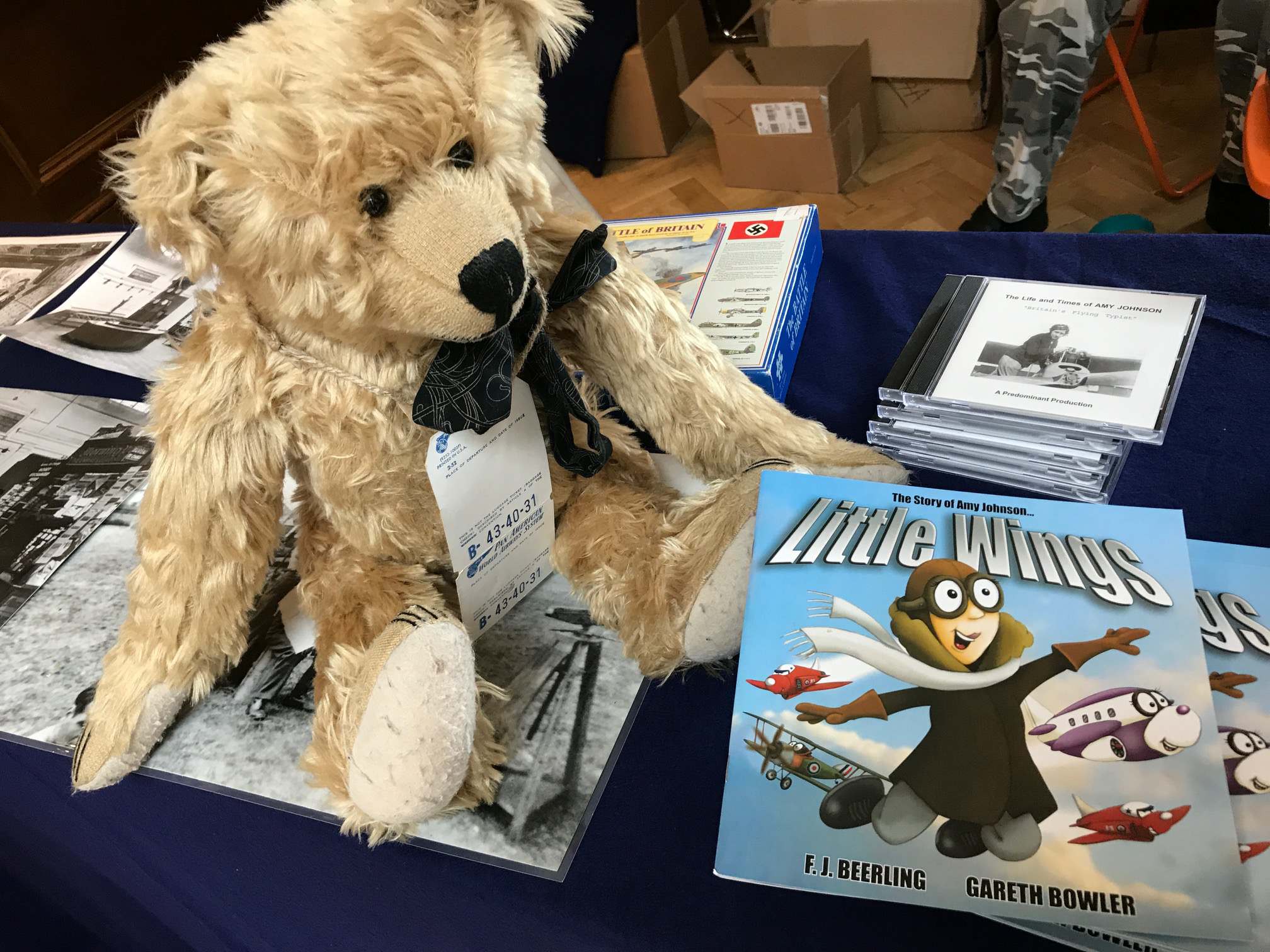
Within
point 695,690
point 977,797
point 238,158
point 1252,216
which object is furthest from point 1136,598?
point 1252,216

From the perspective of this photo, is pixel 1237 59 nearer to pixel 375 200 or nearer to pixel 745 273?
pixel 745 273

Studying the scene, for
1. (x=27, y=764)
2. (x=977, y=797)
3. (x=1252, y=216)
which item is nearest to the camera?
(x=977, y=797)

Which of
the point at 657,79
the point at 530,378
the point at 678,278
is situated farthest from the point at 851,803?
the point at 657,79

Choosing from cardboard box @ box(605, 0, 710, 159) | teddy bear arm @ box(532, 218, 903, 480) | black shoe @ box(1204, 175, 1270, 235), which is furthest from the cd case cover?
cardboard box @ box(605, 0, 710, 159)

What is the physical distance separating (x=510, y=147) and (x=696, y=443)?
0.88 feet

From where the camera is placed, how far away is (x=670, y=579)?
62 centimetres

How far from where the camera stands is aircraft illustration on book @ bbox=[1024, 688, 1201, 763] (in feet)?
1.54

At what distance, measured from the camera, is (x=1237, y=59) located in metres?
1.47

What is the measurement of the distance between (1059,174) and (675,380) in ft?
5.46

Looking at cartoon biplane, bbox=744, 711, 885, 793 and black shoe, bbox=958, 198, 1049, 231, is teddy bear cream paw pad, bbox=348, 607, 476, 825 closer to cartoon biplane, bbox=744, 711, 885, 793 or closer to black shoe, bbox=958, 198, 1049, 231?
cartoon biplane, bbox=744, 711, 885, 793

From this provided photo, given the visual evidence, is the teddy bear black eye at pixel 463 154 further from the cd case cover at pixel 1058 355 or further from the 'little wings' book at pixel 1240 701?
the 'little wings' book at pixel 1240 701

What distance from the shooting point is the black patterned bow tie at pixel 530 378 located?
580 millimetres

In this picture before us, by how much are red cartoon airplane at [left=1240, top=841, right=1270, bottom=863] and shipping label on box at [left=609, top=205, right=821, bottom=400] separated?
0.49 metres

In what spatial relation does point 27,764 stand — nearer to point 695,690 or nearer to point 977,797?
point 695,690
